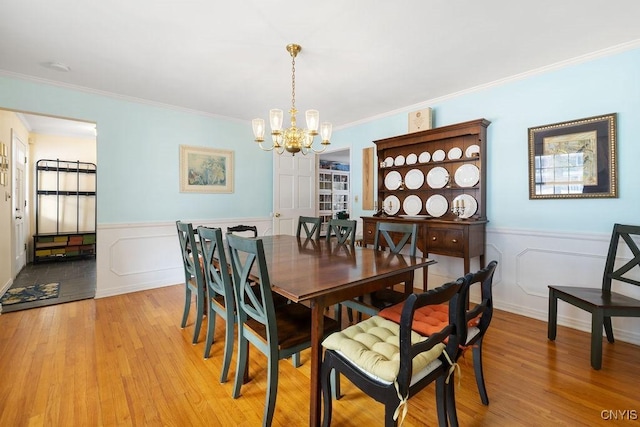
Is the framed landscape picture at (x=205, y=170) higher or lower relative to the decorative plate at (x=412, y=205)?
higher

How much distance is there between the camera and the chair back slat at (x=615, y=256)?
2119mm

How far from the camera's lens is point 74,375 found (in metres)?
1.88

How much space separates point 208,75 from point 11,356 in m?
2.81

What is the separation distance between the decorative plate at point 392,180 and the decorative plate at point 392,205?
0.49ft

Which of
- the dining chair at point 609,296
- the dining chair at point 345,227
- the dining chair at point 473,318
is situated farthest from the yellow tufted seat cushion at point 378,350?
the dining chair at point 609,296

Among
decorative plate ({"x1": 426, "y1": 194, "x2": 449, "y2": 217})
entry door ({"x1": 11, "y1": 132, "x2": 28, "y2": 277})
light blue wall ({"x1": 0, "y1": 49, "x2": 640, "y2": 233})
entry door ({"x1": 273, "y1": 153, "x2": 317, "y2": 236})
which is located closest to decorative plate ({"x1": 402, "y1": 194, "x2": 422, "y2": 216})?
decorative plate ({"x1": 426, "y1": 194, "x2": 449, "y2": 217})

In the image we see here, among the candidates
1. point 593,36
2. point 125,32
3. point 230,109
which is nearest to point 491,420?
point 593,36

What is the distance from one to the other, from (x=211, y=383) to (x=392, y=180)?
308 centimetres

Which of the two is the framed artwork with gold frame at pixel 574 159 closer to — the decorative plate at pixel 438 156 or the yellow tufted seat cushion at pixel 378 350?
the decorative plate at pixel 438 156

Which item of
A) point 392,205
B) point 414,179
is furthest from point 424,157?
point 392,205

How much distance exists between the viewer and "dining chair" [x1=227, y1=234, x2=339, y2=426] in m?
1.39

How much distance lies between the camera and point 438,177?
11.3ft

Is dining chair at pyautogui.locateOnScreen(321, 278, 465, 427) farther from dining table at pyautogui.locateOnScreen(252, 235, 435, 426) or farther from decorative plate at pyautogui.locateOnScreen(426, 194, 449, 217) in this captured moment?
decorative plate at pyautogui.locateOnScreen(426, 194, 449, 217)

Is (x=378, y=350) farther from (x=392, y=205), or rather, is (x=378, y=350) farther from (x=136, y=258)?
(x=136, y=258)
